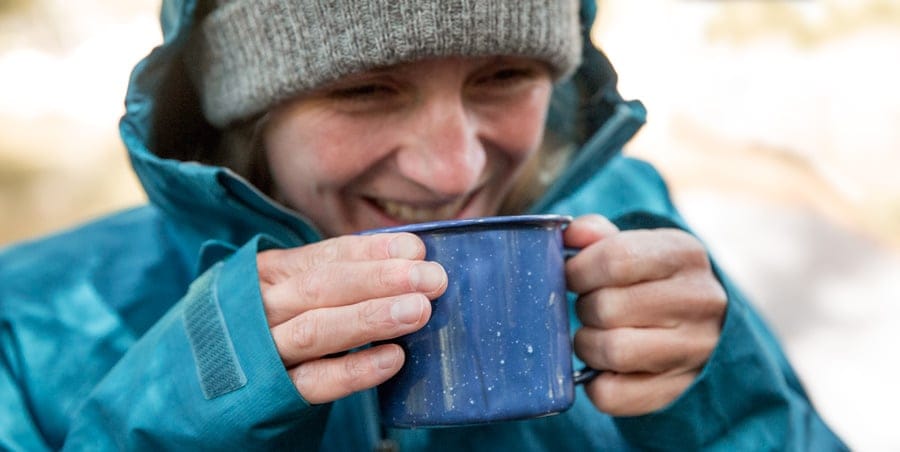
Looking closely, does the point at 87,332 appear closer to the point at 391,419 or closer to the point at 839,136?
the point at 391,419

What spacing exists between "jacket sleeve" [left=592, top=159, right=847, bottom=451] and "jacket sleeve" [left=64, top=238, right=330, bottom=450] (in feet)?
1.05

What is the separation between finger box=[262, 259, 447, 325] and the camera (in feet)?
2.26

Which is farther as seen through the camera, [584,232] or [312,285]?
[584,232]

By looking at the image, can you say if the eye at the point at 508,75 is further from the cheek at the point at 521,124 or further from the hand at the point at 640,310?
the hand at the point at 640,310

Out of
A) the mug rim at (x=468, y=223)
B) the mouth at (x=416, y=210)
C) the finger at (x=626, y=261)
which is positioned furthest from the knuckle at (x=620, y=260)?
the mouth at (x=416, y=210)

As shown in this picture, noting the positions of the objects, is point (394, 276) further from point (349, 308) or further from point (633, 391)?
point (633, 391)

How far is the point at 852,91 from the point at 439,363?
4.73ft

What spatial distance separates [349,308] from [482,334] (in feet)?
0.33

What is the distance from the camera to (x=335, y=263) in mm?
728

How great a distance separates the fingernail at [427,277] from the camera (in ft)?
2.25

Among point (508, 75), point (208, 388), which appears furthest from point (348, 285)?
point (508, 75)

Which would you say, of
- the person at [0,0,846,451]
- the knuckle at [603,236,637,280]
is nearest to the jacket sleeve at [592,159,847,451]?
the person at [0,0,846,451]

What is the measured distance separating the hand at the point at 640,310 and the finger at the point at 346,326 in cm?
19

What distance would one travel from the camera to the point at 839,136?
1882 mm
